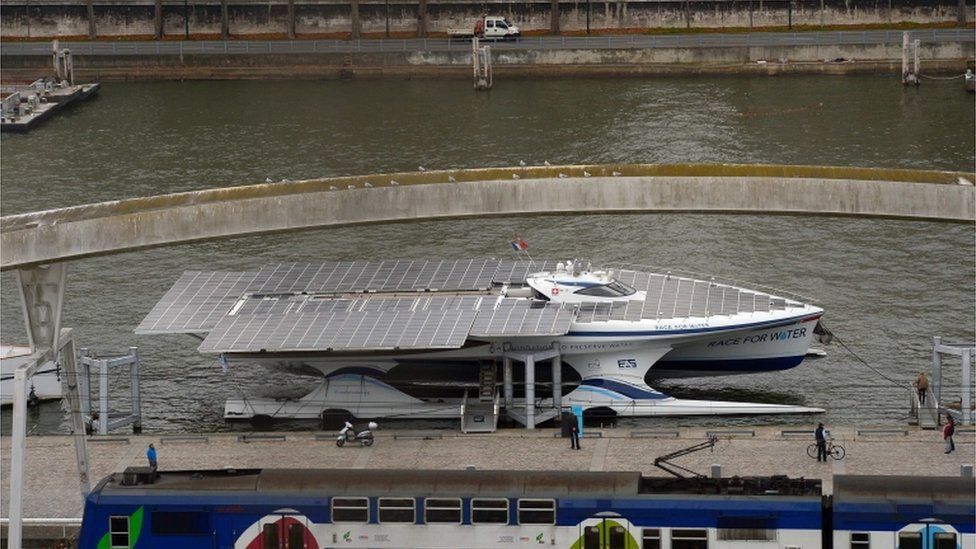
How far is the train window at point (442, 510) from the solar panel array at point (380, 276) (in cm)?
1387

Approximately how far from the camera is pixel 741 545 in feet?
106

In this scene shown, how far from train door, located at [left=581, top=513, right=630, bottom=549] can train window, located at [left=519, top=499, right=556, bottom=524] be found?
0.59m

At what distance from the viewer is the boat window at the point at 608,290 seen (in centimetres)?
4603

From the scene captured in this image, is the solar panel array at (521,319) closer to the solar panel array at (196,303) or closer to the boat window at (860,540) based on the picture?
the solar panel array at (196,303)

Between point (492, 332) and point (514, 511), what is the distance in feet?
36.3

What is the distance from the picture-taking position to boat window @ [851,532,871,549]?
31.9 m

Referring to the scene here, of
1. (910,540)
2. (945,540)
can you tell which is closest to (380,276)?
(910,540)

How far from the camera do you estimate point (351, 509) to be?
33.1m

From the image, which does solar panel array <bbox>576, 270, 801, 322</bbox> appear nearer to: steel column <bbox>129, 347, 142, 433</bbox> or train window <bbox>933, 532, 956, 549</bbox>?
steel column <bbox>129, 347, 142, 433</bbox>

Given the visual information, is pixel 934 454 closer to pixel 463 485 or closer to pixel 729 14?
pixel 463 485

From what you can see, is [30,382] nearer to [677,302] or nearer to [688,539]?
[677,302]

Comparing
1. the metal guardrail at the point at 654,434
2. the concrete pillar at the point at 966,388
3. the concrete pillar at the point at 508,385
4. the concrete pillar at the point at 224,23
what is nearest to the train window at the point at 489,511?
the metal guardrail at the point at 654,434

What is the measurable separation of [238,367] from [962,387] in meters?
17.3

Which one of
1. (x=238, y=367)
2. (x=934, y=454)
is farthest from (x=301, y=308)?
(x=934, y=454)
